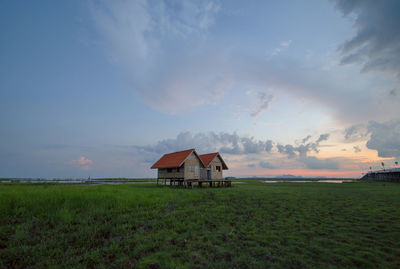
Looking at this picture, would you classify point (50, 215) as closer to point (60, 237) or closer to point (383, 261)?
point (60, 237)

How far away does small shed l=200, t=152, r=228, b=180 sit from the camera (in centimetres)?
3329

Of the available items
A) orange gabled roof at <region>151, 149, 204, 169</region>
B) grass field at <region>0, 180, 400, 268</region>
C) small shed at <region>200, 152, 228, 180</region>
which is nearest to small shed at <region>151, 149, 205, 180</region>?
orange gabled roof at <region>151, 149, 204, 169</region>

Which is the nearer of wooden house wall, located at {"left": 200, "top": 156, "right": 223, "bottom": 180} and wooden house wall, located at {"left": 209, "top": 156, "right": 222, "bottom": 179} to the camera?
wooden house wall, located at {"left": 200, "top": 156, "right": 223, "bottom": 180}

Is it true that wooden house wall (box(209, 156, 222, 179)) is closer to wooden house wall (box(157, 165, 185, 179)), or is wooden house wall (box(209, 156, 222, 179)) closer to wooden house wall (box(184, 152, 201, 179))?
wooden house wall (box(184, 152, 201, 179))

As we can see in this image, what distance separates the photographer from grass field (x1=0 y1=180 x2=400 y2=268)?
19.0ft

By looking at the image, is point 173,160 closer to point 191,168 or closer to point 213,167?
point 191,168

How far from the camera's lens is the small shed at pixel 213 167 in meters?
33.3

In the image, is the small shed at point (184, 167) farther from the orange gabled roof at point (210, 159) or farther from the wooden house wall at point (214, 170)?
the orange gabled roof at point (210, 159)

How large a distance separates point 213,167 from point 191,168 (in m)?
5.33

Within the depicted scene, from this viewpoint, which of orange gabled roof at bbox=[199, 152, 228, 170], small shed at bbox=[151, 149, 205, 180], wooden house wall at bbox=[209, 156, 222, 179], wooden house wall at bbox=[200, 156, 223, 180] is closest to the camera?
small shed at bbox=[151, 149, 205, 180]

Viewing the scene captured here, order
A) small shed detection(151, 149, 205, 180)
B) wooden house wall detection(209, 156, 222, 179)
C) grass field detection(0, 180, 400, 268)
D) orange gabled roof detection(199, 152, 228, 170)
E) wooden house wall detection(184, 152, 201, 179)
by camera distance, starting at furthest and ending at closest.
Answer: orange gabled roof detection(199, 152, 228, 170), wooden house wall detection(209, 156, 222, 179), wooden house wall detection(184, 152, 201, 179), small shed detection(151, 149, 205, 180), grass field detection(0, 180, 400, 268)

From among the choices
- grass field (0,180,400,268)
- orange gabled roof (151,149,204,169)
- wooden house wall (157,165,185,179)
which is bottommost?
grass field (0,180,400,268)

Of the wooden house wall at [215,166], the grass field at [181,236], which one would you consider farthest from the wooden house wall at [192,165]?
the grass field at [181,236]

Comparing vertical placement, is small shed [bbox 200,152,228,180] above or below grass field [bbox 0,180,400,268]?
above
